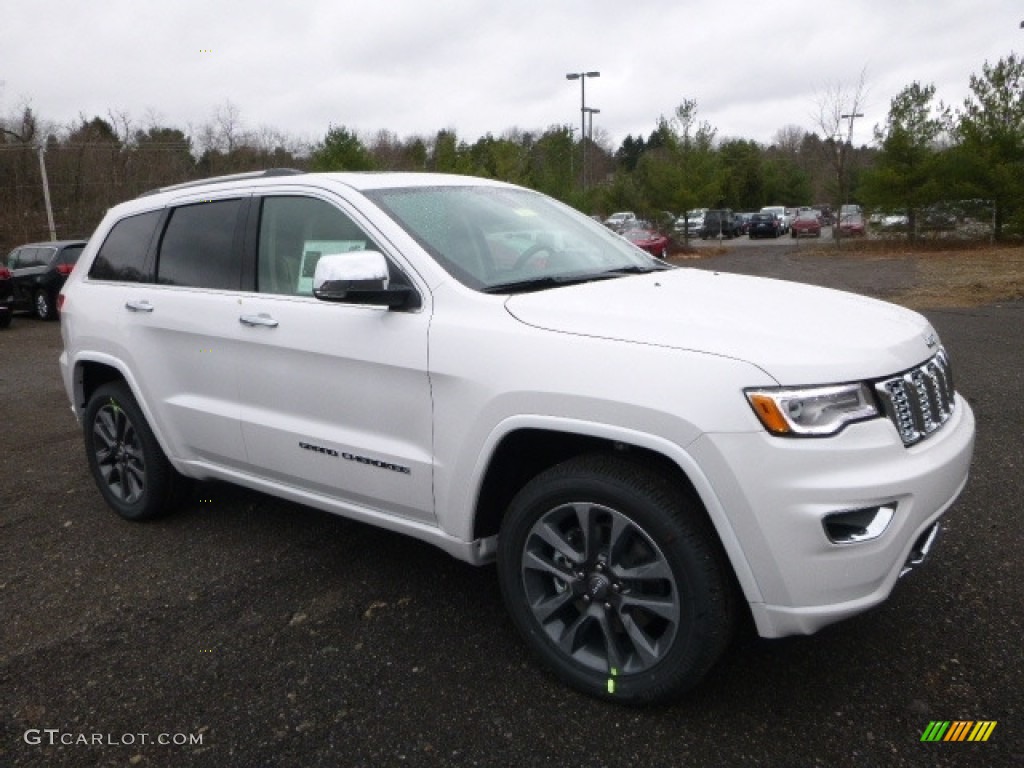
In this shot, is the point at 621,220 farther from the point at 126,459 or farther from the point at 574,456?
the point at 574,456

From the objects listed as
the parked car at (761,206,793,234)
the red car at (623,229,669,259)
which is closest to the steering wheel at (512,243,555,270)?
the red car at (623,229,669,259)

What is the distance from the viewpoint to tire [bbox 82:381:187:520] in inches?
168

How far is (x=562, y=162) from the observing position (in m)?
29.1

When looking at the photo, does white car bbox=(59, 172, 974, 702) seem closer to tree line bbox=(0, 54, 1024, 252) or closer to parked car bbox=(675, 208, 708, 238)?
tree line bbox=(0, 54, 1024, 252)

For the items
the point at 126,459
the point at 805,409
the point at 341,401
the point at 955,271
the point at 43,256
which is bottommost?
the point at 955,271

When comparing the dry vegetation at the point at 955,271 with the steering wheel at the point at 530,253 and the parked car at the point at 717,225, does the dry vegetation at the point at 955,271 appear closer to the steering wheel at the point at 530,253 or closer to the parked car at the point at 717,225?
the steering wheel at the point at 530,253

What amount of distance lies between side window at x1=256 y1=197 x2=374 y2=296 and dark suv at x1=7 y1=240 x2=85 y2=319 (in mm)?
14287

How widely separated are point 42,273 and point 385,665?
16.0 metres

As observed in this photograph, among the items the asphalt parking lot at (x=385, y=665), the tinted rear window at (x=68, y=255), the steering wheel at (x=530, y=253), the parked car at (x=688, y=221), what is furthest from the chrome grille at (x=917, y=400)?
the parked car at (x=688, y=221)

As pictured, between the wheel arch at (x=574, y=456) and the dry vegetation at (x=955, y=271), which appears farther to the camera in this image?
the dry vegetation at (x=955, y=271)

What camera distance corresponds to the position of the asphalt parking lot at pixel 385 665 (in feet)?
8.37

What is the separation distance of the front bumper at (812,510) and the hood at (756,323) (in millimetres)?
208

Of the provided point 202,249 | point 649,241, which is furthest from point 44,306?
point 649,241

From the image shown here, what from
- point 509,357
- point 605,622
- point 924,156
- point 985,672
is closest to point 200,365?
point 509,357
